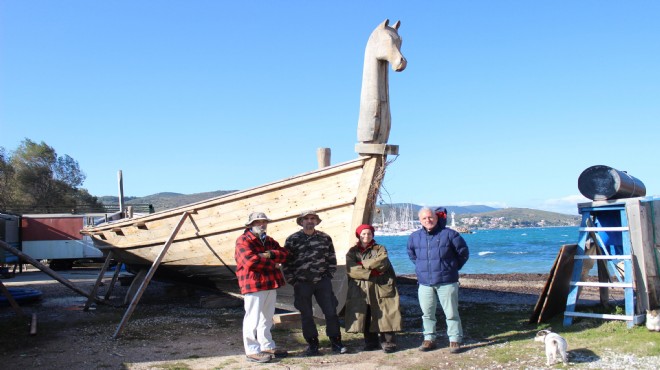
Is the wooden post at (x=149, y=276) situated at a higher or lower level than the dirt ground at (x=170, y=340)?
higher

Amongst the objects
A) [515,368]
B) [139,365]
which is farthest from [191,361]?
[515,368]

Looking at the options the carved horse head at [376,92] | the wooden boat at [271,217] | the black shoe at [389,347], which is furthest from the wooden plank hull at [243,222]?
the black shoe at [389,347]

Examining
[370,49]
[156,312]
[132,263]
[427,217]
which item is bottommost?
[156,312]

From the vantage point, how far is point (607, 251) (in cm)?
714

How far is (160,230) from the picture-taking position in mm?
9016

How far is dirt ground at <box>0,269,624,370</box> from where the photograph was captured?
570 centimetres

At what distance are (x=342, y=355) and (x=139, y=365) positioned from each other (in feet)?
6.97

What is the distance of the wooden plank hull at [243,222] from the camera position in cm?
675

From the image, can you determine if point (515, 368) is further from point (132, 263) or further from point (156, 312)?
point (132, 263)

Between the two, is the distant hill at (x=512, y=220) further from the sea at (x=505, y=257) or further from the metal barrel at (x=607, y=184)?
the metal barrel at (x=607, y=184)

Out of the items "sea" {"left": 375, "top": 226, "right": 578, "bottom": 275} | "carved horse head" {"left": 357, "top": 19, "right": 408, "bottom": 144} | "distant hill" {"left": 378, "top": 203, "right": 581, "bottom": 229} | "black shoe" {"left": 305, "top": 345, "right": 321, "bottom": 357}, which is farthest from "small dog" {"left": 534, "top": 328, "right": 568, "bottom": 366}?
"distant hill" {"left": 378, "top": 203, "right": 581, "bottom": 229}

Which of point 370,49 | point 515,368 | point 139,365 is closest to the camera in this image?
point 515,368

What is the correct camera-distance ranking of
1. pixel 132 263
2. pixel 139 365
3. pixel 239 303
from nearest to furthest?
1. pixel 139 365
2. pixel 239 303
3. pixel 132 263

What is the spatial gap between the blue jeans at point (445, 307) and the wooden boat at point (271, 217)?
4.05 feet
